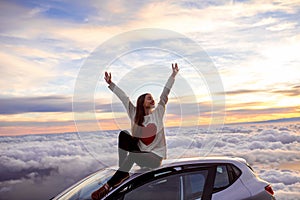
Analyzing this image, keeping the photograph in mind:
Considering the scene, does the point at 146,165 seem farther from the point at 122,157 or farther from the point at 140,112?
the point at 140,112

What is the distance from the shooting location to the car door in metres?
3.60

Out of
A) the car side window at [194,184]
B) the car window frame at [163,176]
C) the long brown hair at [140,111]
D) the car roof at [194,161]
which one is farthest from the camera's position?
the long brown hair at [140,111]

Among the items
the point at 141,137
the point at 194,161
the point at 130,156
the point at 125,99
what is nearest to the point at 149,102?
the point at 125,99

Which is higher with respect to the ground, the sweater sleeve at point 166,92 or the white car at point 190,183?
the sweater sleeve at point 166,92

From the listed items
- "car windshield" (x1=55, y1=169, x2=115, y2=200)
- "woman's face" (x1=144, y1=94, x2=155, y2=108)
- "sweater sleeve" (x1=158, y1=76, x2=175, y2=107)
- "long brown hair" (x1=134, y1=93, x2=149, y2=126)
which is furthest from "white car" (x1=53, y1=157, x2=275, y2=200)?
"sweater sleeve" (x1=158, y1=76, x2=175, y2=107)

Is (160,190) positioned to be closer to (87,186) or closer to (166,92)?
(87,186)

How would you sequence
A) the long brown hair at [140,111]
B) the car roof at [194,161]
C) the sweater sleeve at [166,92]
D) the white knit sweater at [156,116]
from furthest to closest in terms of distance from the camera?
the sweater sleeve at [166,92] → the long brown hair at [140,111] → the white knit sweater at [156,116] → the car roof at [194,161]

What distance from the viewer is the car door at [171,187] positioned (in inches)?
142

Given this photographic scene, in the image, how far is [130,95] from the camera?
526cm

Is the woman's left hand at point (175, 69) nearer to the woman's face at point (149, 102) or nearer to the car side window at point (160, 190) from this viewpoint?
the woman's face at point (149, 102)

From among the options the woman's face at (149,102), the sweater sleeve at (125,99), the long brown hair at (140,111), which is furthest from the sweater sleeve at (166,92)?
the sweater sleeve at (125,99)

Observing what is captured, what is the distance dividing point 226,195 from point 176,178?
57cm

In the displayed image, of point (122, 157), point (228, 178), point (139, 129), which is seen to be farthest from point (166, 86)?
point (228, 178)

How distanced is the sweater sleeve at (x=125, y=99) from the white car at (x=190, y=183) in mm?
1120
